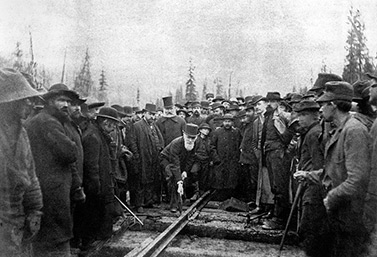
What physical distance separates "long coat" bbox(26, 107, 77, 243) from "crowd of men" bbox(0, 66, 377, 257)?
12 mm

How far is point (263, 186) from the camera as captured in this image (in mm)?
7527

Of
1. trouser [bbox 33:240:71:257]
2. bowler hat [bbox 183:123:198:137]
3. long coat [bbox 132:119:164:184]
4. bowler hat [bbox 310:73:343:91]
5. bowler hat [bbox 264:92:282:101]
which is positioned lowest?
trouser [bbox 33:240:71:257]

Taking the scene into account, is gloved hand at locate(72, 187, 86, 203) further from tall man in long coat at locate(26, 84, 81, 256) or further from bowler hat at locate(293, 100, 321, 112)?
bowler hat at locate(293, 100, 321, 112)

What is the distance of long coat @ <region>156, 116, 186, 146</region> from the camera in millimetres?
10180

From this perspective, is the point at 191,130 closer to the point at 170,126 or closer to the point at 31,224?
the point at 170,126

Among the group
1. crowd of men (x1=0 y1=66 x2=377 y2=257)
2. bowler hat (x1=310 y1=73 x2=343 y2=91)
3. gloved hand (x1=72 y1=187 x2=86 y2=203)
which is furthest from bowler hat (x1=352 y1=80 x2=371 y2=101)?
gloved hand (x1=72 y1=187 x2=86 y2=203)

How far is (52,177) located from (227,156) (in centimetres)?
583

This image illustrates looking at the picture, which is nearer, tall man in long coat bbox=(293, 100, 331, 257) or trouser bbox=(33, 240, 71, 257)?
trouser bbox=(33, 240, 71, 257)

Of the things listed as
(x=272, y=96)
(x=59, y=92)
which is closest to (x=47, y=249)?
(x=59, y=92)

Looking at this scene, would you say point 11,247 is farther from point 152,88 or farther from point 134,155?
point 152,88

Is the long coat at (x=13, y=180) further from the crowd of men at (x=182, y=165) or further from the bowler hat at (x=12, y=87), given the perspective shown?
the bowler hat at (x=12, y=87)

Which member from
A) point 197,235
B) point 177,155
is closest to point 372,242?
point 197,235

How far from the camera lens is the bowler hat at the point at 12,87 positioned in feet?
10.1

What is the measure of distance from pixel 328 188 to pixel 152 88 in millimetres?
120564
